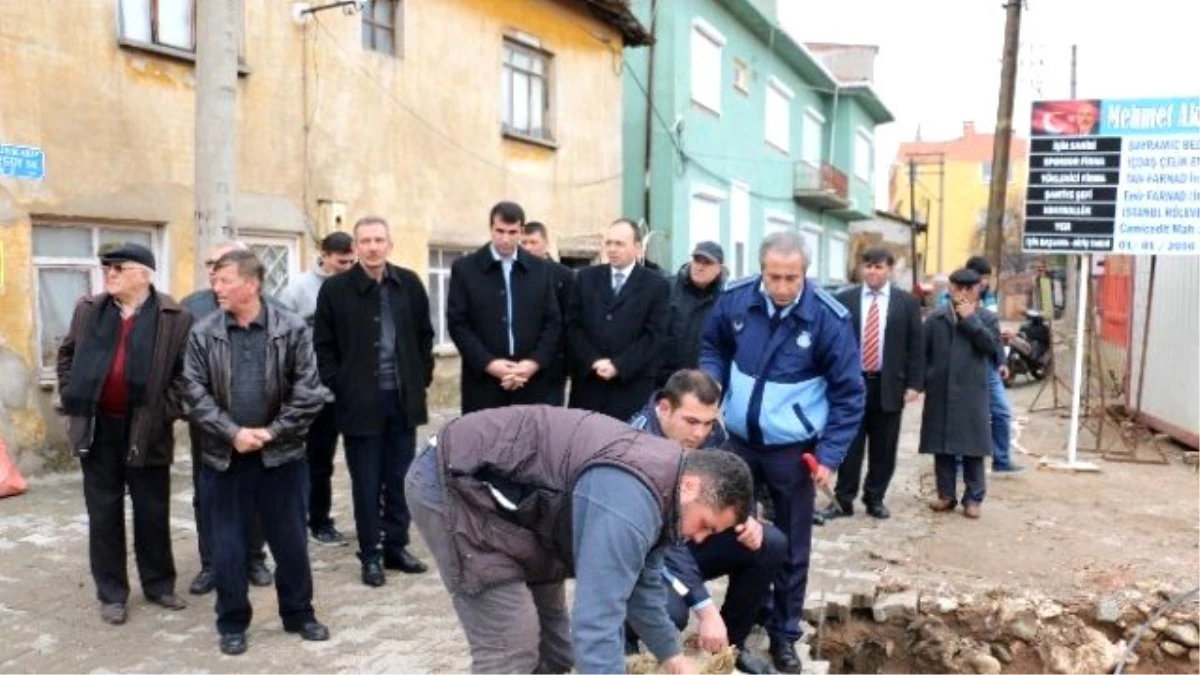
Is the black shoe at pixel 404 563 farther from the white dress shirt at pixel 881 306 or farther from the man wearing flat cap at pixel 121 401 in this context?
the white dress shirt at pixel 881 306

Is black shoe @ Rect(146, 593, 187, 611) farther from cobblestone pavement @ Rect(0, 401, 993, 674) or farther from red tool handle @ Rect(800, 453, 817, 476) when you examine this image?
red tool handle @ Rect(800, 453, 817, 476)

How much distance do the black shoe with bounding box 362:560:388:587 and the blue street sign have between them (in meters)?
4.05

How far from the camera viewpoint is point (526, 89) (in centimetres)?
1255

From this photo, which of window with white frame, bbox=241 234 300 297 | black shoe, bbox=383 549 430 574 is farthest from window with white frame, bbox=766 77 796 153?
black shoe, bbox=383 549 430 574

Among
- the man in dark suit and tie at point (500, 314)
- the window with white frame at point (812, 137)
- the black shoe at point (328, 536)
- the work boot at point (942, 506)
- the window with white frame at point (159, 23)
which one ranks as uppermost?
the window with white frame at point (812, 137)

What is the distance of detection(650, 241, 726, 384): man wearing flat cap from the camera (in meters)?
5.87

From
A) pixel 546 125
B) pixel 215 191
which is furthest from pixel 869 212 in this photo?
pixel 215 191

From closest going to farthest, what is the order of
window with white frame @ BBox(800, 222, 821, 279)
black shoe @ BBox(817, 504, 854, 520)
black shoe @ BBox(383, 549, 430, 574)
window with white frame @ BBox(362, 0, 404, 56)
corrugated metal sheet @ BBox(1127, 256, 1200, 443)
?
1. black shoe @ BBox(383, 549, 430, 574)
2. black shoe @ BBox(817, 504, 854, 520)
3. corrugated metal sheet @ BBox(1127, 256, 1200, 443)
4. window with white frame @ BBox(362, 0, 404, 56)
5. window with white frame @ BBox(800, 222, 821, 279)

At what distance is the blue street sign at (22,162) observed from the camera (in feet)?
22.0

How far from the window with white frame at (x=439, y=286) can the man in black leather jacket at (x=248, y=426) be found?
6.83 metres

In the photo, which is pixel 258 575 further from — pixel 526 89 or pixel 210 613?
pixel 526 89

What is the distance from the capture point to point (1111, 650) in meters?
5.07

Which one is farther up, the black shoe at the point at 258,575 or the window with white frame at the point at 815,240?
the window with white frame at the point at 815,240

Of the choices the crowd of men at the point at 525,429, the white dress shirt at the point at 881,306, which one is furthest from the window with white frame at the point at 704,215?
the crowd of men at the point at 525,429
